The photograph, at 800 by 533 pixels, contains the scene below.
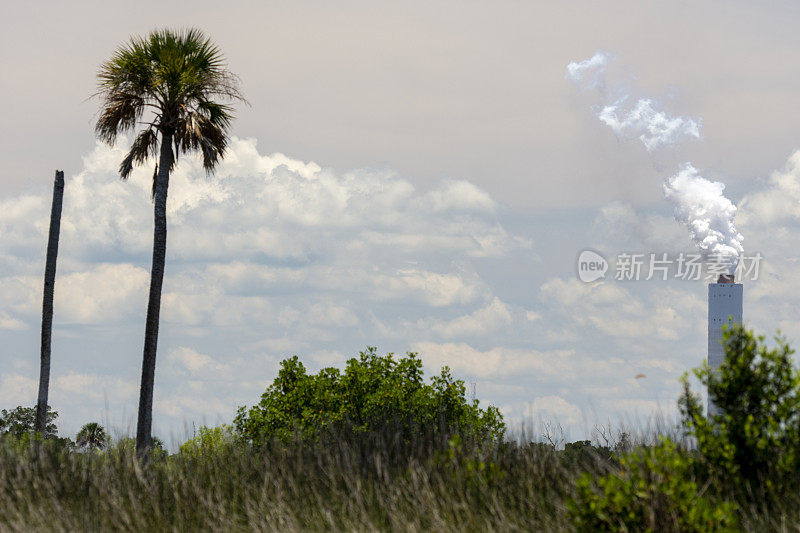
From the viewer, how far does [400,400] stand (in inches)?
804

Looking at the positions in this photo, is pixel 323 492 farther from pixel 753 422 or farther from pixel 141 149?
pixel 141 149

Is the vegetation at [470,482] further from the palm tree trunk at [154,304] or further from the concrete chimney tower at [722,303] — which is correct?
the concrete chimney tower at [722,303]

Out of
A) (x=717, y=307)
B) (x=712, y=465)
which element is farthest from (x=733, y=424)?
(x=717, y=307)

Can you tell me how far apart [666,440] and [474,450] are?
413 centimetres

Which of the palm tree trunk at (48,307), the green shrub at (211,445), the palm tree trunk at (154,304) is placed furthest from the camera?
the palm tree trunk at (48,307)

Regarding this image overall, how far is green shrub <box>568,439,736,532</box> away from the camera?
972 centimetres

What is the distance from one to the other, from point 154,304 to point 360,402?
9135mm

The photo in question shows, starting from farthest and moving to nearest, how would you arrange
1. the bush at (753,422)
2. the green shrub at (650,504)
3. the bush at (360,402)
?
the bush at (360,402) < the bush at (753,422) < the green shrub at (650,504)

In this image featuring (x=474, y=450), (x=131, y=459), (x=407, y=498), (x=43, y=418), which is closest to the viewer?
(x=407, y=498)

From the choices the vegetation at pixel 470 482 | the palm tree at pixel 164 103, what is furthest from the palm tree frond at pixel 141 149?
the vegetation at pixel 470 482

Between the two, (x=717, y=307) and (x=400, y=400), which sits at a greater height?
(x=717, y=307)

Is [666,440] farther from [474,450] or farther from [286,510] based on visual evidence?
[286,510]

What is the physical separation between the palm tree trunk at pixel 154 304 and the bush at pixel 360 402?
18.4 ft

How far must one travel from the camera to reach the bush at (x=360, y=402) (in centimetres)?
2048
